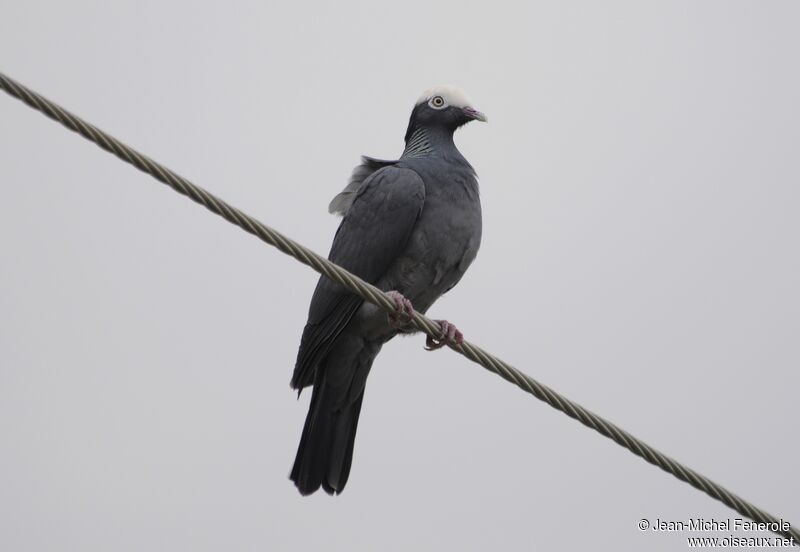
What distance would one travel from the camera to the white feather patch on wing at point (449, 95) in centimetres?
659

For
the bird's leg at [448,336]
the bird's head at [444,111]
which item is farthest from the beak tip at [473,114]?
the bird's leg at [448,336]

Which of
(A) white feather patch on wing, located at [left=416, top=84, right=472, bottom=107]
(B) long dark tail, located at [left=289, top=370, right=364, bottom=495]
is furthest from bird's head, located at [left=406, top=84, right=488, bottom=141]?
(B) long dark tail, located at [left=289, top=370, right=364, bottom=495]

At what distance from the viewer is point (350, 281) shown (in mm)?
3902

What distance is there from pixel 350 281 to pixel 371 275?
70.1 inches

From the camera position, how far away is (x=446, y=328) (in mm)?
5074

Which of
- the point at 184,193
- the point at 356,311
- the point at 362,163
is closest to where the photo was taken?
the point at 184,193

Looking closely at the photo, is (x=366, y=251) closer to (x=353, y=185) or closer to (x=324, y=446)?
(x=353, y=185)

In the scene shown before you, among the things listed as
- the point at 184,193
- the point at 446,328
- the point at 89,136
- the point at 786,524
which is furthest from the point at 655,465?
the point at 89,136

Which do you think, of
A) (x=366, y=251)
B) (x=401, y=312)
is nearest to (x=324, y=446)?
(x=366, y=251)

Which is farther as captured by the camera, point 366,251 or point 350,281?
point 366,251

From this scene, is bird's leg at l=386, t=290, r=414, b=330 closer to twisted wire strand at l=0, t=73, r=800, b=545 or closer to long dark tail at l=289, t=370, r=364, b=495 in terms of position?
twisted wire strand at l=0, t=73, r=800, b=545

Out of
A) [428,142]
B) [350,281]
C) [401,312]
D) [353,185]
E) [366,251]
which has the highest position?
[428,142]

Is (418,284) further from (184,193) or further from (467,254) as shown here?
(184,193)

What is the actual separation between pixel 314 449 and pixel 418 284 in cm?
107
